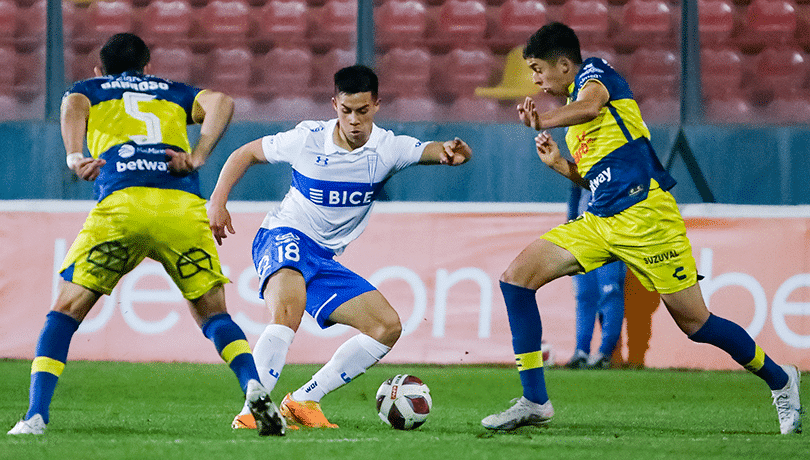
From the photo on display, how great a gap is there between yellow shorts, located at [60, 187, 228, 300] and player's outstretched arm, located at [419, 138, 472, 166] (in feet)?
3.90

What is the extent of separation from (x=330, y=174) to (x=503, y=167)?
16.9ft

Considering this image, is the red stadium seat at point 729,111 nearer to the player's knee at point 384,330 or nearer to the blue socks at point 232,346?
the player's knee at point 384,330

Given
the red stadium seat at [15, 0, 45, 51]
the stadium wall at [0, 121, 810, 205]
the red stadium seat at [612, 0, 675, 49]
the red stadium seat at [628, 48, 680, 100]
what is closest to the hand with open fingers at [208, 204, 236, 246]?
the stadium wall at [0, 121, 810, 205]

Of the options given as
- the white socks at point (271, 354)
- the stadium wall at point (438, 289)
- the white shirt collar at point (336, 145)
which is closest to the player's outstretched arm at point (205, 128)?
the white shirt collar at point (336, 145)

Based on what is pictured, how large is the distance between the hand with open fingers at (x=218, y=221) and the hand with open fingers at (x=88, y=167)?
59 cm

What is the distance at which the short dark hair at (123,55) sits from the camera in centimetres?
420

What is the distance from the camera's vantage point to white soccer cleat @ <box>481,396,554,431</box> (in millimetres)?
4465

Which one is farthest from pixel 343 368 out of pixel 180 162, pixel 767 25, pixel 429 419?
pixel 767 25

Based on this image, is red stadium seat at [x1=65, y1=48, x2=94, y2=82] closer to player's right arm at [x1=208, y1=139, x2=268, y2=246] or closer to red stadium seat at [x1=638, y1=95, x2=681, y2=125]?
red stadium seat at [x1=638, y1=95, x2=681, y2=125]

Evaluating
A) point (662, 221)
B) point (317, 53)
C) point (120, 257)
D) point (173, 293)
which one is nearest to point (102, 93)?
point (120, 257)

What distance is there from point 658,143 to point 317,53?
3.54m

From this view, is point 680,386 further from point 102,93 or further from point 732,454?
point 102,93

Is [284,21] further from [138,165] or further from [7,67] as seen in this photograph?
[138,165]

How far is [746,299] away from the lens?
754 centimetres
